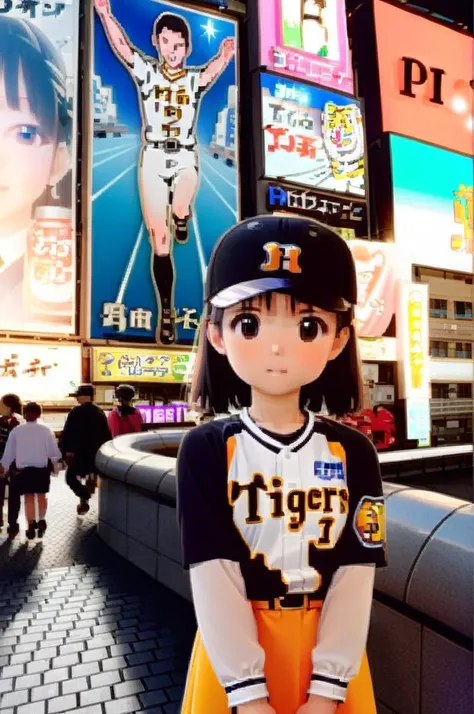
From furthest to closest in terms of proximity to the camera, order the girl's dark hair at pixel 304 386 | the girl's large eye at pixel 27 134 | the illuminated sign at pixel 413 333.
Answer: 1. the illuminated sign at pixel 413 333
2. the girl's large eye at pixel 27 134
3. the girl's dark hair at pixel 304 386

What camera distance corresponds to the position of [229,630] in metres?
1.28

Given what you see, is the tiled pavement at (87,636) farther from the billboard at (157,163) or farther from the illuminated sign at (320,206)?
the illuminated sign at (320,206)

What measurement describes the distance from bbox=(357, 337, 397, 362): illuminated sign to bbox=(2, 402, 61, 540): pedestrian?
14500mm

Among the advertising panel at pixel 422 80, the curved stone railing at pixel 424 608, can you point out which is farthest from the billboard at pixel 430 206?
the curved stone railing at pixel 424 608

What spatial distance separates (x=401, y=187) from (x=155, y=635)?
21216mm

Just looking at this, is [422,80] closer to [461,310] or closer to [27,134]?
[461,310]

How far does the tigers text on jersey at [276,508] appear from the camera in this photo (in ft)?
4.45

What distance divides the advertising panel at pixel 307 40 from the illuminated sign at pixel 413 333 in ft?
29.2

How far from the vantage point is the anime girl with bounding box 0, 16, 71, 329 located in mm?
15562

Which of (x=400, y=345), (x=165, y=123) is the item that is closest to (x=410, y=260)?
(x=400, y=345)

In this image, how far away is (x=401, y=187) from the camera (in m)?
21.3

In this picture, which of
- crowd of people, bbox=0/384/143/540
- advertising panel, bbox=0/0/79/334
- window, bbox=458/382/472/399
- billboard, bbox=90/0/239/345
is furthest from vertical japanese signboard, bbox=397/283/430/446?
A: crowd of people, bbox=0/384/143/540

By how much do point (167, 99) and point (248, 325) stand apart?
18842 millimetres

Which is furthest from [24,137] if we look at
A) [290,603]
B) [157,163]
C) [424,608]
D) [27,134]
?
[290,603]
